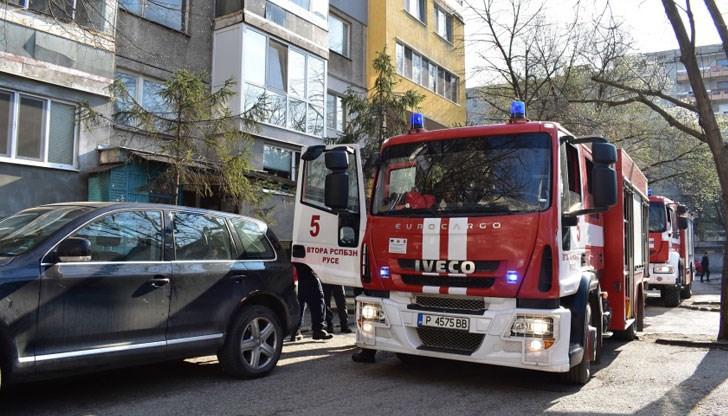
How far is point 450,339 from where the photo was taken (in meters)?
5.60

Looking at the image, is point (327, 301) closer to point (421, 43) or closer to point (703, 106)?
point (703, 106)

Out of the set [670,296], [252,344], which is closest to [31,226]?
[252,344]

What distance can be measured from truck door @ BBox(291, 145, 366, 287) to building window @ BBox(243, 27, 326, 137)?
7.65 meters

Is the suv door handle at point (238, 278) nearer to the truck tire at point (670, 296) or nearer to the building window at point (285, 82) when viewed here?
the building window at point (285, 82)

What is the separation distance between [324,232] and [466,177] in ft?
8.76

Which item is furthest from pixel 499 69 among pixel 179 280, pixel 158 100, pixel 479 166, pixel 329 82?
pixel 179 280

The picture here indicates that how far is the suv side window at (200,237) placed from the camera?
18.6 ft

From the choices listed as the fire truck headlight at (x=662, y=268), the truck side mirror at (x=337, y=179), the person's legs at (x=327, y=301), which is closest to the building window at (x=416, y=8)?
the fire truck headlight at (x=662, y=268)

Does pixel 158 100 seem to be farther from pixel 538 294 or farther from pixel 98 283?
pixel 538 294

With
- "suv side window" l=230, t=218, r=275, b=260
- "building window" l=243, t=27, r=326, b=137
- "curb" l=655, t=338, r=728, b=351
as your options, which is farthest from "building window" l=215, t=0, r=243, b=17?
"curb" l=655, t=338, r=728, b=351

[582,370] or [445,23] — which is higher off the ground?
[445,23]

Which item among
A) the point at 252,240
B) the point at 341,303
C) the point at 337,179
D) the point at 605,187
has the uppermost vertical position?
the point at 337,179

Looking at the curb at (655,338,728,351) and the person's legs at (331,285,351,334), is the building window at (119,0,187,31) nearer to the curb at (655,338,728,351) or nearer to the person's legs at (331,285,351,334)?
the person's legs at (331,285,351,334)

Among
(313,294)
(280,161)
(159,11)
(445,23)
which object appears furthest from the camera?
(445,23)
